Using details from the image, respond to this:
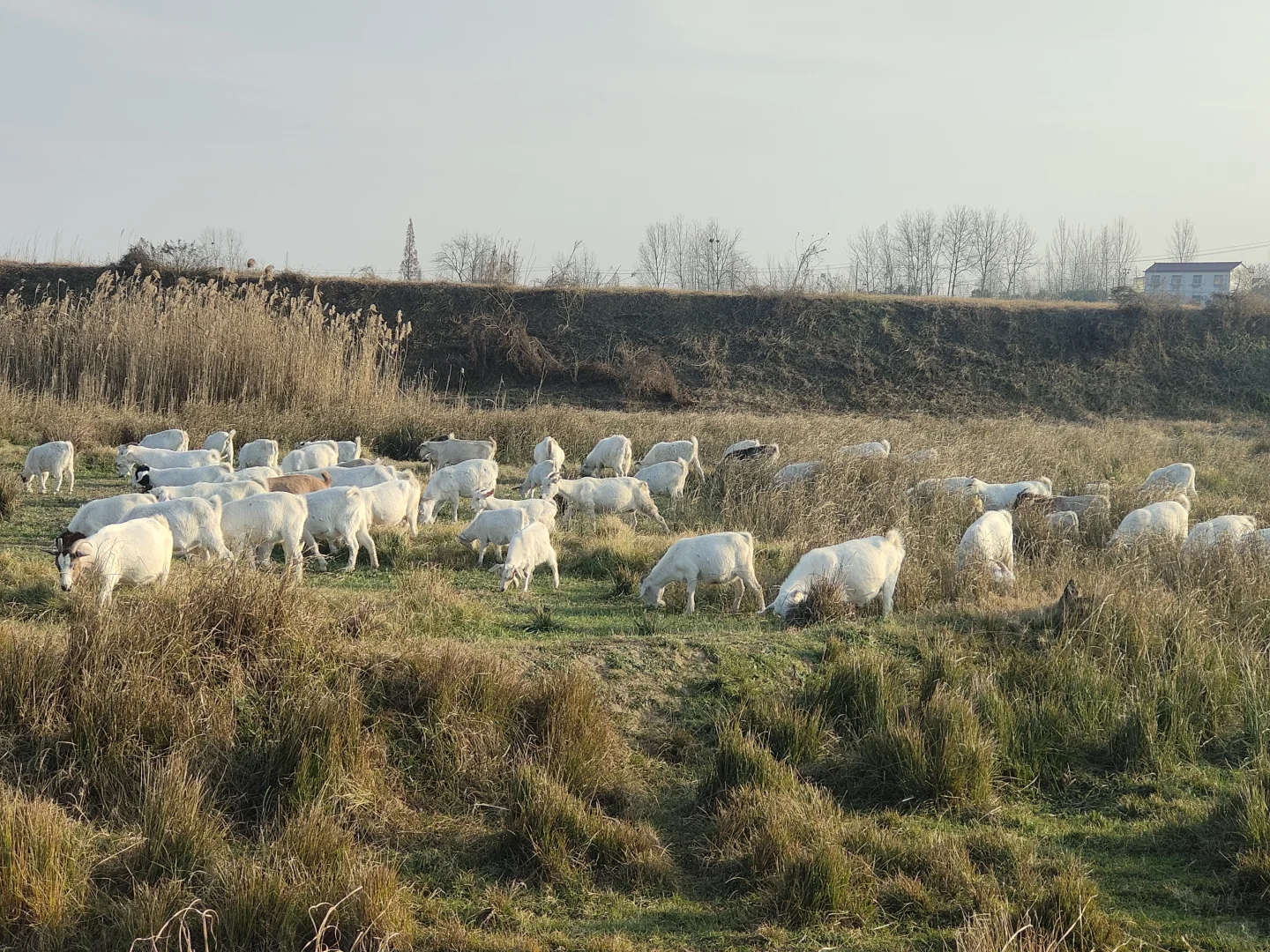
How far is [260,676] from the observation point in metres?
7.28

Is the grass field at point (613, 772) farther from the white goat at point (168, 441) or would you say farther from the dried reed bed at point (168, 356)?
the dried reed bed at point (168, 356)

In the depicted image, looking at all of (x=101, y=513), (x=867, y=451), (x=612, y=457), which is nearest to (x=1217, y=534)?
(x=867, y=451)

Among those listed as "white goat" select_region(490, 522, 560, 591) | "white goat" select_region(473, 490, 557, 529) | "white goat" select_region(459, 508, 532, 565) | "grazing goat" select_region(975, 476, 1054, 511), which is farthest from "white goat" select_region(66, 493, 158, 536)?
"grazing goat" select_region(975, 476, 1054, 511)

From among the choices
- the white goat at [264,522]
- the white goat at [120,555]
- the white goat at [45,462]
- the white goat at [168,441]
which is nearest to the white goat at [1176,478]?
the white goat at [264,522]

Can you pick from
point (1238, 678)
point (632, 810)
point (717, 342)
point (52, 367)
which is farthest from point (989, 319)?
point (632, 810)

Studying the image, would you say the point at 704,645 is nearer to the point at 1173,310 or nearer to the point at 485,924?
the point at 485,924

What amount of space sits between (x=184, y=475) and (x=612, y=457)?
26.2 feet

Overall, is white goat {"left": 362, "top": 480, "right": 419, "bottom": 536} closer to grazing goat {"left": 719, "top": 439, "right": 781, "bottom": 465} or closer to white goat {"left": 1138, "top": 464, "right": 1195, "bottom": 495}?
grazing goat {"left": 719, "top": 439, "right": 781, "bottom": 465}

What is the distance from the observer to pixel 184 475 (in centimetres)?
1449

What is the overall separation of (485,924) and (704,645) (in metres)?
3.84

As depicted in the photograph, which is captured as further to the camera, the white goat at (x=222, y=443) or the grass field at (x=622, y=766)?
the white goat at (x=222, y=443)

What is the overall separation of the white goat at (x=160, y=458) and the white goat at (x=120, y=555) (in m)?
6.92

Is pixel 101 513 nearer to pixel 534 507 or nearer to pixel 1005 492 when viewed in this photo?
pixel 534 507

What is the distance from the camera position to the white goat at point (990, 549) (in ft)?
38.7
